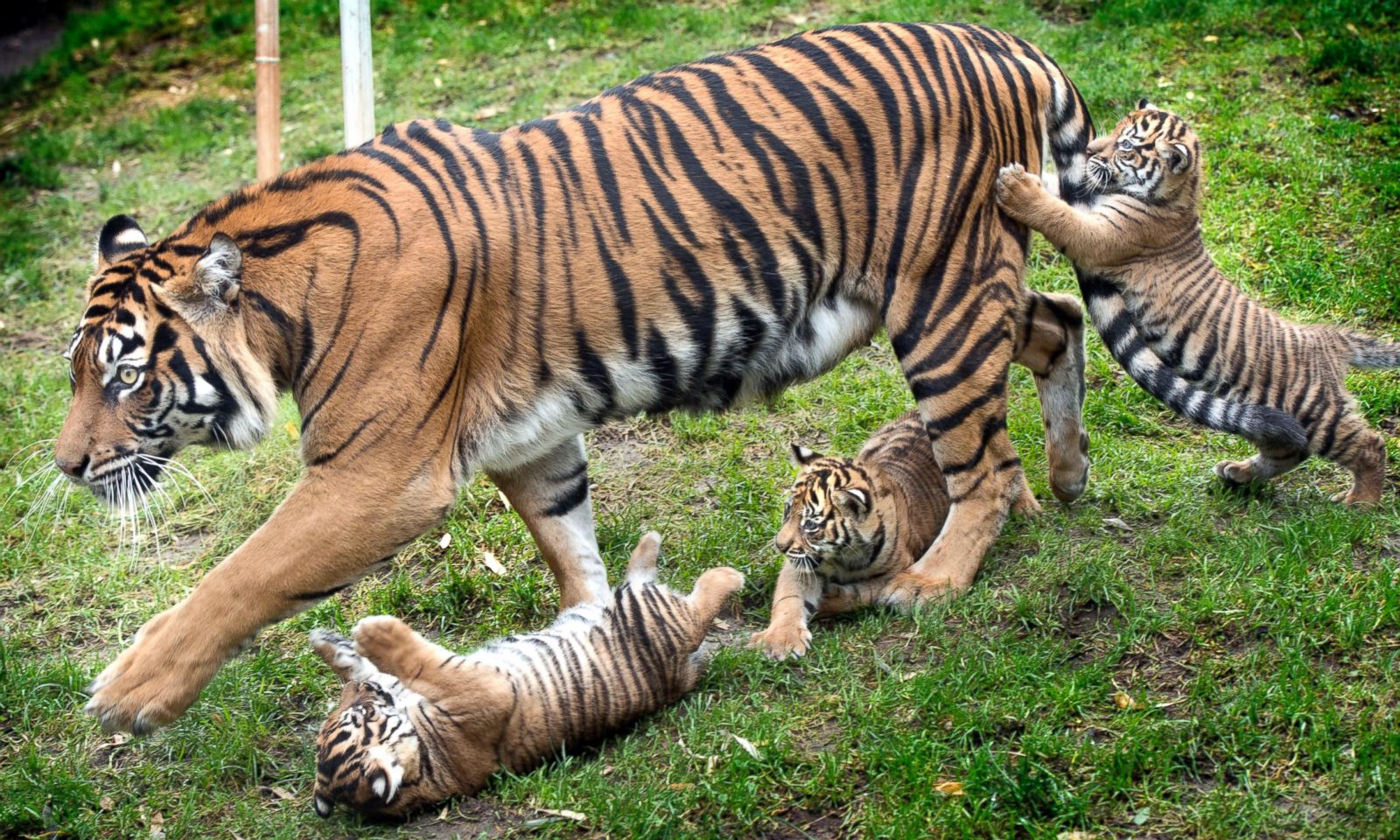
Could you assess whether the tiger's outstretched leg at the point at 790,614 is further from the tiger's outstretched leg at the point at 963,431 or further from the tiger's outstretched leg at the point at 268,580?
the tiger's outstretched leg at the point at 268,580

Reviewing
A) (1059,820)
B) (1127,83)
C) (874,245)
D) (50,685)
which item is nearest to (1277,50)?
(1127,83)

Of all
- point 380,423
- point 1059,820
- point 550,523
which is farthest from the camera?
point 550,523

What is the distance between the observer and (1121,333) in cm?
514

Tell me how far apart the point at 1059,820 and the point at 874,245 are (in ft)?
6.89

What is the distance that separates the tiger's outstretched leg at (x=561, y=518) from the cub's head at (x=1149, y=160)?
2314 millimetres

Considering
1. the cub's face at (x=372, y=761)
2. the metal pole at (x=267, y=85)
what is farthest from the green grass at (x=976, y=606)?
the metal pole at (x=267, y=85)

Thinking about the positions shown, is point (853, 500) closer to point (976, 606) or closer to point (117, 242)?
point (976, 606)

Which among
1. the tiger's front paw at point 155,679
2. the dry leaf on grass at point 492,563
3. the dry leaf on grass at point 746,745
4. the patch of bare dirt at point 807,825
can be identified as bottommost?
the dry leaf on grass at point 492,563

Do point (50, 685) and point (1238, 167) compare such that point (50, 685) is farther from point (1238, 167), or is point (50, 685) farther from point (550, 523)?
point (1238, 167)

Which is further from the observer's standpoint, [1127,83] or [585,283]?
[1127,83]

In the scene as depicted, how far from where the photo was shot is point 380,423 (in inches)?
167

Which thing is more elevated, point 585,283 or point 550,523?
point 585,283

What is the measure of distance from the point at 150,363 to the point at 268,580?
823mm

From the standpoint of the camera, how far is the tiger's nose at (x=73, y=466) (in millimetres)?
4242
